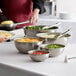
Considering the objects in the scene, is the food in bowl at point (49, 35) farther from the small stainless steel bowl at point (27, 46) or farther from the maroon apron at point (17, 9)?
the maroon apron at point (17, 9)

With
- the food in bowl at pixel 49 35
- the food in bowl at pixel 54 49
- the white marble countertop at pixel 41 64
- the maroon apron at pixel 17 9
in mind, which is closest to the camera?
the white marble countertop at pixel 41 64

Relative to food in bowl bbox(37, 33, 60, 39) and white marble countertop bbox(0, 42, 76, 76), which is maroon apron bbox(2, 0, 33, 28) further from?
white marble countertop bbox(0, 42, 76, 76)

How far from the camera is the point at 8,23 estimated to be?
192cm

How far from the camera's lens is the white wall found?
3.39 meters

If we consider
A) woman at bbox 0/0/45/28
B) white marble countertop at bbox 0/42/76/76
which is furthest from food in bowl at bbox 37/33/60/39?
woman at bbox 0/0/45/28

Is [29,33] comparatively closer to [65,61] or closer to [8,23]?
[8,23]

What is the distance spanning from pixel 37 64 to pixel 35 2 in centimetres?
126

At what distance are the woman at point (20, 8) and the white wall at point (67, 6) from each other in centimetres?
109

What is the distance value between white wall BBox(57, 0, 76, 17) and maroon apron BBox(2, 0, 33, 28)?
1155mm

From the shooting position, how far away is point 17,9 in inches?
91.7

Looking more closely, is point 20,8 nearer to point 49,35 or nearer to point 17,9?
point 17,9

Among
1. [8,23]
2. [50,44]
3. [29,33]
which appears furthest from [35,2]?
[50,44]

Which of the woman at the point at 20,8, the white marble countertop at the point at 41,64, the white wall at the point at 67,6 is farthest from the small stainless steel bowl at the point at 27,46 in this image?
the white wall at the point at 67,6

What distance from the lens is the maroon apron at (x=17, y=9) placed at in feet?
7.59
